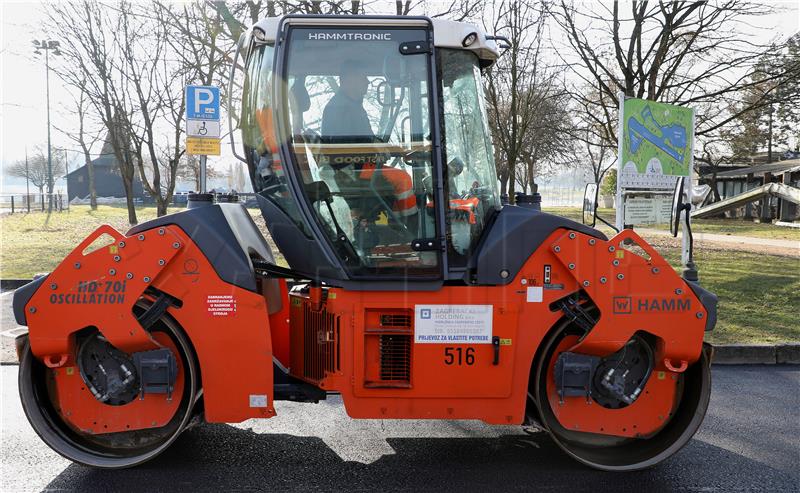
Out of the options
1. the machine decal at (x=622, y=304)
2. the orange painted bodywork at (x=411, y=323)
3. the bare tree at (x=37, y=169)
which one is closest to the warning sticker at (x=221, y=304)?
the orange painted bodywork at (x=411, y=323)

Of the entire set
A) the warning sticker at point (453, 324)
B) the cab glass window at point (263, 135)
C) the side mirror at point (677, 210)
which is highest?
the cab glass window at point (263, 135)

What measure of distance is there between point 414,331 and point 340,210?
85 centimetres

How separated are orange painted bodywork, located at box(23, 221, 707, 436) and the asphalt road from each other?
14.1 inches

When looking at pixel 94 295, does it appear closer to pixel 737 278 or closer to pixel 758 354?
pixel 758 354

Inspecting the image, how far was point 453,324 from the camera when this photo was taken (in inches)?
149

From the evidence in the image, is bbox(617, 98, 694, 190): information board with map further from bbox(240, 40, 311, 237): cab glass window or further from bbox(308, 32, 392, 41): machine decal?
bbox(240, 40, 311, 237): cab glass window

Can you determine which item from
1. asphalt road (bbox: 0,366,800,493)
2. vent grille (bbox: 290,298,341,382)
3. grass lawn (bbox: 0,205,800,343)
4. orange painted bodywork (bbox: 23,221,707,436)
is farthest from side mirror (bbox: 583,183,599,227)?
grass lawn (bbox: 0,205,800,343)

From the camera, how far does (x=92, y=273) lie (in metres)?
3.69

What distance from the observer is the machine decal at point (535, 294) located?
380 centimetres

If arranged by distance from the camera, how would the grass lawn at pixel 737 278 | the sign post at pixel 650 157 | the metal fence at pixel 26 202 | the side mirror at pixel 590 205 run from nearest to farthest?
the side mirror at pixel 590 205 < the grass lawn at pixel 737 278 < the sign post at pixel 650 157 < the metal fence at pixel 26 202

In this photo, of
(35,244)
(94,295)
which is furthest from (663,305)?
(35,244)

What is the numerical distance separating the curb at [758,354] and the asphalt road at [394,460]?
57.9 inches

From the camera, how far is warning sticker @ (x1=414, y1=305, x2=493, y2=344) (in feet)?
12.4

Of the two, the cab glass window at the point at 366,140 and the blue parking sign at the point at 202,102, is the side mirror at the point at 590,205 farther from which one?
the blue parking sign at the point at 202,102
